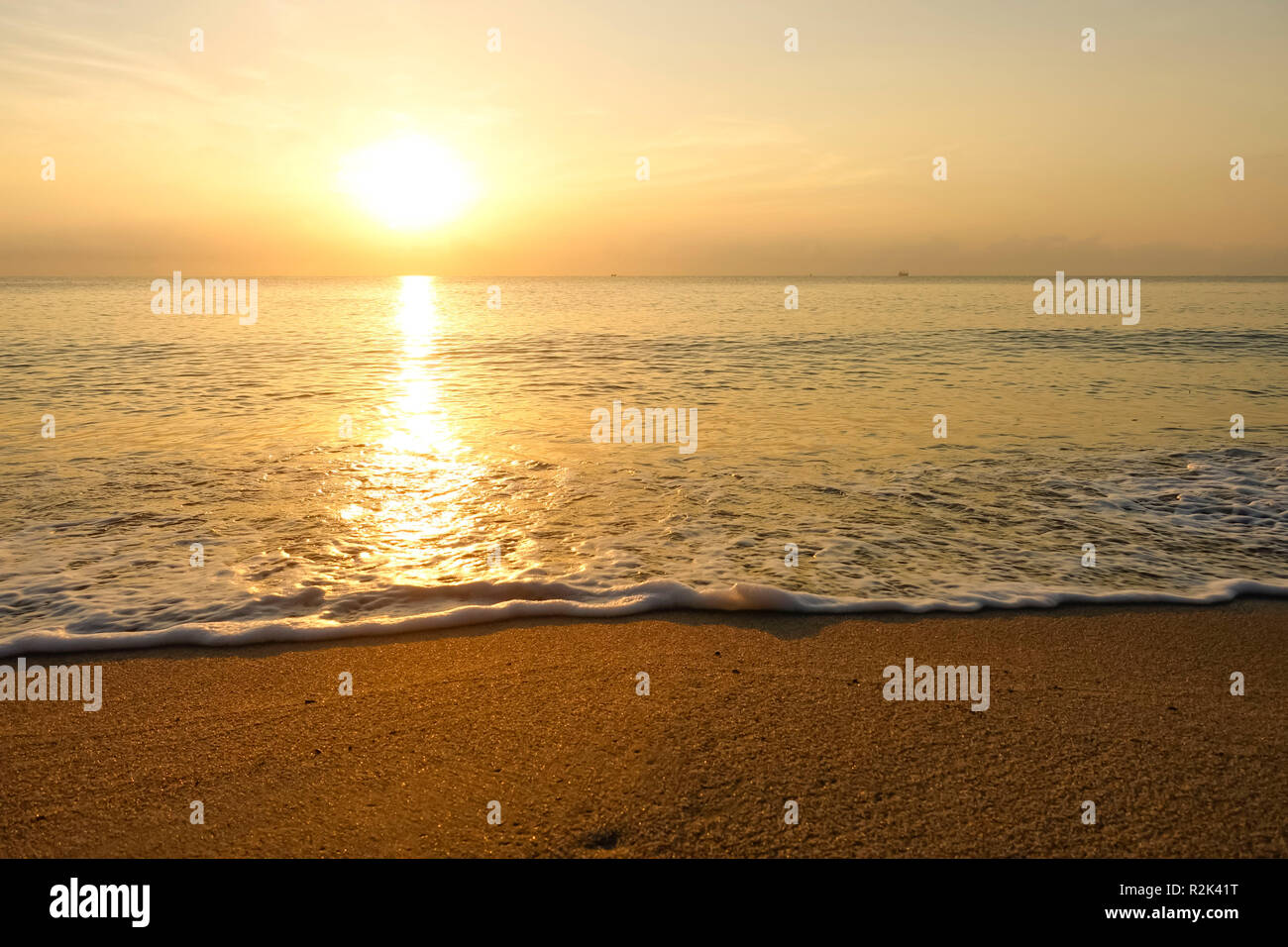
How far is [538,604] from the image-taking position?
5430mm

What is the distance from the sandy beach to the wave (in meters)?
0.17

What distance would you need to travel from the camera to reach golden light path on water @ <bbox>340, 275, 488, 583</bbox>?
20.8 feet

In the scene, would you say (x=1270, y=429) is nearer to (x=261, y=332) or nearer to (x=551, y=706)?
Result: (x=551, y=706)

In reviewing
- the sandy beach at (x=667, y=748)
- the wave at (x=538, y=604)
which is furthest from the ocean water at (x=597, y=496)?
the sandy beach at (x=667, y=748)

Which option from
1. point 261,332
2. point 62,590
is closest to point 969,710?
point 62,590

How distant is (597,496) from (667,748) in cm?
470

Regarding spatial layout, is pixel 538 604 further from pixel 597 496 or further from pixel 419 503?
pixel 419 503

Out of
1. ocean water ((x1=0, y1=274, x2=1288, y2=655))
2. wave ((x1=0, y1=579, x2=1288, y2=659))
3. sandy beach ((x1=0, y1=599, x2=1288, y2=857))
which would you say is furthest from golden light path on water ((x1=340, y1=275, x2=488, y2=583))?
sandy beach ((x1=0, y1=599, x2=1288, y2=857))

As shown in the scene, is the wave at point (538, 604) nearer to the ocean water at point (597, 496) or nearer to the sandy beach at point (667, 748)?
the ocean water at point (597, 496)

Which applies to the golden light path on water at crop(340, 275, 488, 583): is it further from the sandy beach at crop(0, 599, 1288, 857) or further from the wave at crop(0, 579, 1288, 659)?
the sandy beach at crop(0, 599, 1288, 857)

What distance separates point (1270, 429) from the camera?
38.0 ft

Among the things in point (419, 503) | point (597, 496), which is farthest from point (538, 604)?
point (419, 503)

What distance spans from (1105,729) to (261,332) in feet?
111
